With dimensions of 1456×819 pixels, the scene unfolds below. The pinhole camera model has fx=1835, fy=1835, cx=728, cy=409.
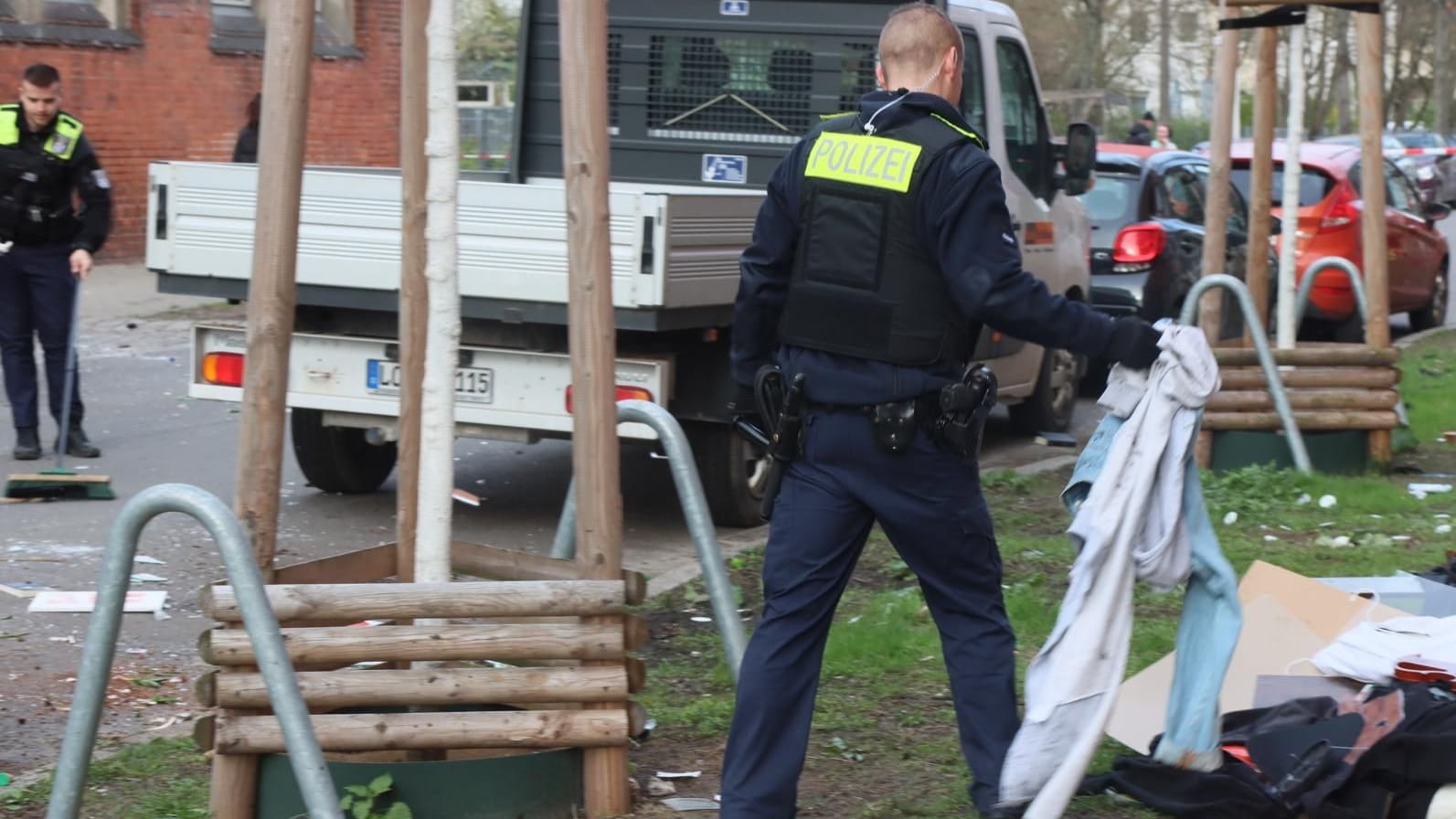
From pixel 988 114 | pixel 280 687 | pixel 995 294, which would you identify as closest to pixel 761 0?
pixel 988 114

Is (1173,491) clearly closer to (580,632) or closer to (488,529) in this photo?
(580,632)

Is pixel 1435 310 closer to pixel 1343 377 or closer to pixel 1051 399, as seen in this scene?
pixel 1051 399

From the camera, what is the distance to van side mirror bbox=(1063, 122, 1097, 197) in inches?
384

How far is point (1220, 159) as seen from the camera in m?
8.84

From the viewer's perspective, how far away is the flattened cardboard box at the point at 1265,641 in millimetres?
4871

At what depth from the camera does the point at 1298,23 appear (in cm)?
891

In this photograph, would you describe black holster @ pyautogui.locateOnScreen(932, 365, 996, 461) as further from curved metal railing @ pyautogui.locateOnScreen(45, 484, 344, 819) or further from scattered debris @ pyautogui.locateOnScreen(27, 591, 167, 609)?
scattered debris @ pyautogui.locateOnScreen(27, 591, 167, 609)

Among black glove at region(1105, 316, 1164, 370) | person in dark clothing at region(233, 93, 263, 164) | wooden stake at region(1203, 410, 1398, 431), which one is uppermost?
person in dark clothing at region(233, 93, 263, 164)

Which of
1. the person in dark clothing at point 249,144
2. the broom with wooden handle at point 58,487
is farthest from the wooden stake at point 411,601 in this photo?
the person in dark clothing at point 249,144

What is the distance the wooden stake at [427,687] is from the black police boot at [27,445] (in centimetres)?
603

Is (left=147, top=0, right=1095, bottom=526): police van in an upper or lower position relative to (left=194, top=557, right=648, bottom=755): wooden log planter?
upper

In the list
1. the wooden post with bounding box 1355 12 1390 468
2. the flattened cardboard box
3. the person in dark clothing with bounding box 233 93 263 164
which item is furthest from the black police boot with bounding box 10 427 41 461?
the wooden post with bounding box 1355 12 1390 468

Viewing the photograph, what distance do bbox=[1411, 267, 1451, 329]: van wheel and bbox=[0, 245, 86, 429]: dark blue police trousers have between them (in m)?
12.6

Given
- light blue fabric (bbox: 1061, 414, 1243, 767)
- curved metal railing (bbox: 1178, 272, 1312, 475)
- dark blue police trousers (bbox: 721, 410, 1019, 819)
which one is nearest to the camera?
dark blue police trousers (bbox: 721, 410, 1019, 819)
